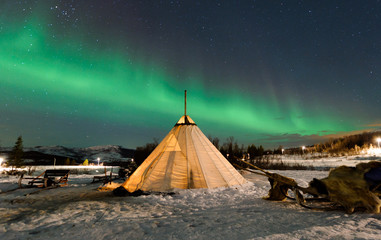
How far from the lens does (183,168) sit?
7.92 meters

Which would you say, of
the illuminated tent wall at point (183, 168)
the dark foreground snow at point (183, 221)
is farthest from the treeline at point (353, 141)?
the dark foreground snow at point (183, 221)

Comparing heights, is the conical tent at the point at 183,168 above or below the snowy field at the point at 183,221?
above

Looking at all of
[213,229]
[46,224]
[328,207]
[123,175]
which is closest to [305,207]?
[328,207]

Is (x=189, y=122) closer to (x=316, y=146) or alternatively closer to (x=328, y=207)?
(x=328, y=207)

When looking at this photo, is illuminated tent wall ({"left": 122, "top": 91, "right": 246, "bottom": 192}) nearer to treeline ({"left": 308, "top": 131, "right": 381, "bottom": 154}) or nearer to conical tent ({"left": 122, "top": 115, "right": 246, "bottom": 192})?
→ conical tent ({"left": 122, "top": 115, "right": 246, "bottom": 192})

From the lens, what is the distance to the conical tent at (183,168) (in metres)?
7.57

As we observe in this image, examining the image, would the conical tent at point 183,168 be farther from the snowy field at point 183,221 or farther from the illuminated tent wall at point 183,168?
the snowy field at point 183,221

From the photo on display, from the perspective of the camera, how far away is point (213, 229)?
3.53m

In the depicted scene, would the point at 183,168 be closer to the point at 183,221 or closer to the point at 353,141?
the point at 183,221

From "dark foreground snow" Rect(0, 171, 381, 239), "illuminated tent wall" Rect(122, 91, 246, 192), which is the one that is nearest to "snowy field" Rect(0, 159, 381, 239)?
"dark foreground snow" Rect(0, 171, 381, 239)

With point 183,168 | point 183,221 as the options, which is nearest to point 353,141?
point 183,168

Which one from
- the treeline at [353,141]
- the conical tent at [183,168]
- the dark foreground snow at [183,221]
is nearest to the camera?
the dark foreground snow at [183,221]

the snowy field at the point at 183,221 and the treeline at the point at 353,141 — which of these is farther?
the treeline at the point at 353,141

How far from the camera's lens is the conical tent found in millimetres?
7573
